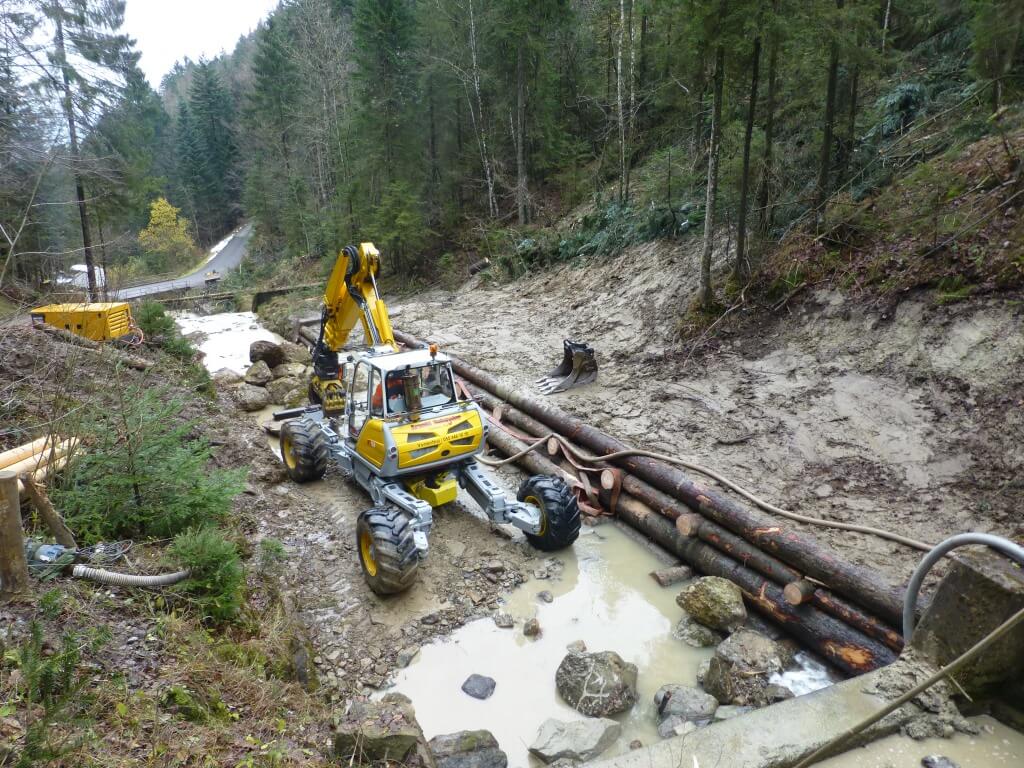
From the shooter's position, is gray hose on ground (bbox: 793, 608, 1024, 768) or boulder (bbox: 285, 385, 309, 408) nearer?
gray hose on ground (bbox: 793, 608, 1024, 768)

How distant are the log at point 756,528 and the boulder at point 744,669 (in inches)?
34.5

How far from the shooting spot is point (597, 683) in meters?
5.05

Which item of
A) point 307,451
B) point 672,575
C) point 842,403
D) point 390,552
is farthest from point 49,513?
point 842,403

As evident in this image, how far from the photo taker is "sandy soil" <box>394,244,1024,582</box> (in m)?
6.95

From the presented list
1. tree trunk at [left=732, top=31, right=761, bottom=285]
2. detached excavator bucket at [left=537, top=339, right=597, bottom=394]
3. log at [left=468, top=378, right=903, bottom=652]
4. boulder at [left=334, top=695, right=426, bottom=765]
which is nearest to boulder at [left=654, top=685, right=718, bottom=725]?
log at [left=468, top=378, right=903, bottom=652]

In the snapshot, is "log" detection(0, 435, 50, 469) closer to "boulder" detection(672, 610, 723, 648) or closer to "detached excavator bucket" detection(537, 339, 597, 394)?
"boulder" detection(672, 610, 723, 648)

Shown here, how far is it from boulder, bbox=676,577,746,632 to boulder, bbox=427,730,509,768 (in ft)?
8.04

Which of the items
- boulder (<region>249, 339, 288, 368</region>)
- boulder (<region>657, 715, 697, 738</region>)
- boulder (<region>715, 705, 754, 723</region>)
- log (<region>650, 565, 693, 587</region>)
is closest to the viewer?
boulder (<region>657, 715, 697, 738</region>)

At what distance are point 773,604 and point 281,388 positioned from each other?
1120 centimetres

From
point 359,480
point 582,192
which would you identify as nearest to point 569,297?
point 582,192

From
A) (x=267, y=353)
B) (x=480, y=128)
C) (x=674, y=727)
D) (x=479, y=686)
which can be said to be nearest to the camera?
(x=674, y=727)

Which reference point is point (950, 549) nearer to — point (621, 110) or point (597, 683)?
point (597, 683)

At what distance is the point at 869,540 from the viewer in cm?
643

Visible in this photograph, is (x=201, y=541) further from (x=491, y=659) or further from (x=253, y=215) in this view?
(x=253, y=215)
